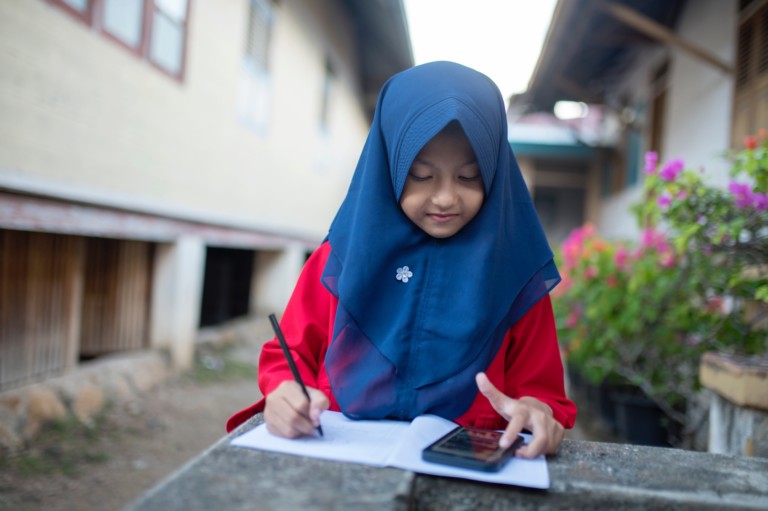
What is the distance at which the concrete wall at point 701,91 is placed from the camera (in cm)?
564

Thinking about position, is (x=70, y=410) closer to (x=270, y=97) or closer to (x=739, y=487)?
(x=739, y=487)

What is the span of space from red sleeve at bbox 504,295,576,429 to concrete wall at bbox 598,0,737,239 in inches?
159

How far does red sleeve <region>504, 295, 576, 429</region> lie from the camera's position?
4.55ft

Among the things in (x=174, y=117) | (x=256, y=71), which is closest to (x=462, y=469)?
(x=174, y=117)

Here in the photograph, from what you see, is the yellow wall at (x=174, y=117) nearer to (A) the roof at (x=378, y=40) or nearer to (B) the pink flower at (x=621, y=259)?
(A) the roof at (x=378, y=40)

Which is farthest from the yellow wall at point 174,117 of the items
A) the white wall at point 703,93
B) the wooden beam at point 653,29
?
the white wall at point 703,93

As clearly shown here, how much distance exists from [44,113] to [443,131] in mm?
2997

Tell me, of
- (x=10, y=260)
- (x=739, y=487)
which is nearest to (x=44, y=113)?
(x=10, y=260)

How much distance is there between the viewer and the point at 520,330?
1440mm

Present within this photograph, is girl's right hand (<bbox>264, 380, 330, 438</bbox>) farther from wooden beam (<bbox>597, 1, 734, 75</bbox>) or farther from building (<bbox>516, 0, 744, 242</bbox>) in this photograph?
wooden beam (<bbox>597, 1, 734, 75</bbox>)

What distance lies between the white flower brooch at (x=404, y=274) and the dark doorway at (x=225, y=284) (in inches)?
272

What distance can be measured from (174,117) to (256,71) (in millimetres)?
2044

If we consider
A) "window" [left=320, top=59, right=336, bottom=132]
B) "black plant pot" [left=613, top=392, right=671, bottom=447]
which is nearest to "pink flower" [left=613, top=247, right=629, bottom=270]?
"black plant pot" [left=613, top=392, right=671, bottom=447]

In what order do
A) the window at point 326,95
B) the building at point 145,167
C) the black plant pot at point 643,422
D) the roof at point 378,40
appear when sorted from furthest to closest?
the window at point 326,95 < the roof at point 378,40 < the black plant pot at point 643,422 < the building at point 145,167
